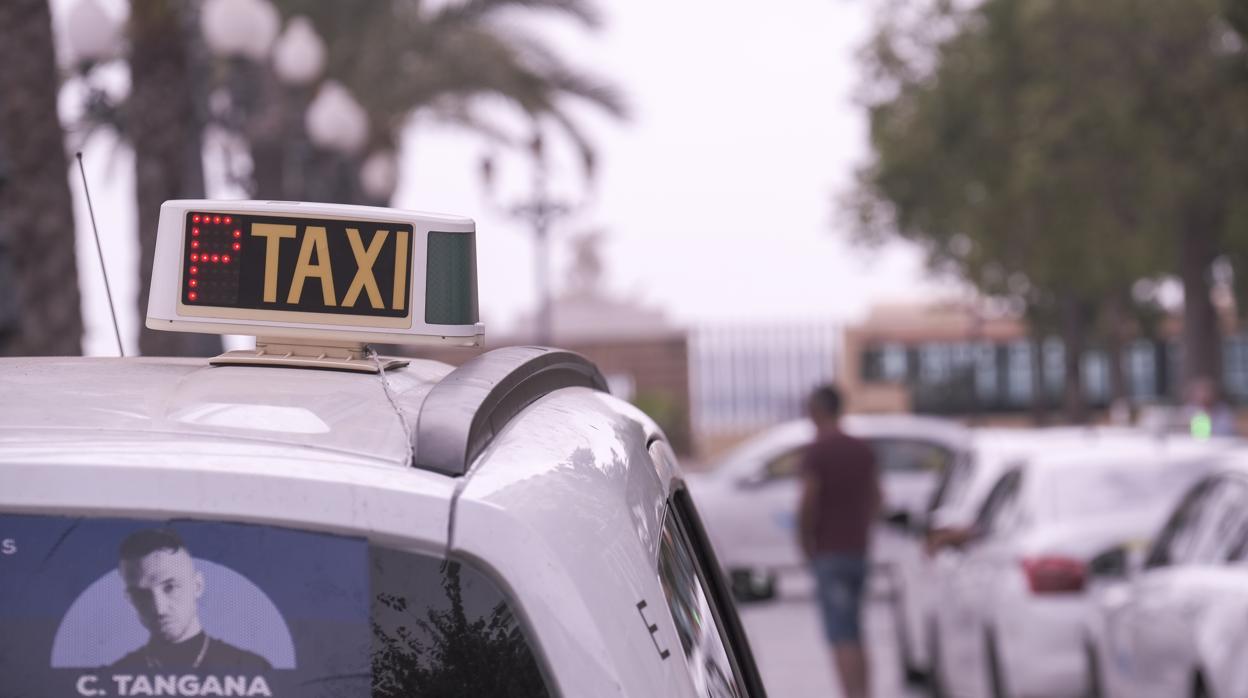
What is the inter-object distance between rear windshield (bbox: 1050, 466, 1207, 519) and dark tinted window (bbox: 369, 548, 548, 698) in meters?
8.25

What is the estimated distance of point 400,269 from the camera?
2357 millimetres

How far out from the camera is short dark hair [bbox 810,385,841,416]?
1020cm

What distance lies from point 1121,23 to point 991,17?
3340mm

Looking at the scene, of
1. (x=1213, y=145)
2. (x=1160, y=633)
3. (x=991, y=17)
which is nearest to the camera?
(x=1160, y=633)

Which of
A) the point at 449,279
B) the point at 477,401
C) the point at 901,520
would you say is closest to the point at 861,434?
the point at 901,520

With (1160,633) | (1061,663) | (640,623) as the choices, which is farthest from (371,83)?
(640,623)

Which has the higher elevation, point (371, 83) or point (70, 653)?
point (371, 83)

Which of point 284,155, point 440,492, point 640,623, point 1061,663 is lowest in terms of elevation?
point 1061,663

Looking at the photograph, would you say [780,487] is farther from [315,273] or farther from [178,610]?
[178,610]

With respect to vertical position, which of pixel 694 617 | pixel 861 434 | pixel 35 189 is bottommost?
pixel 861 434

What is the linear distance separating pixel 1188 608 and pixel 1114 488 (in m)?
3.00

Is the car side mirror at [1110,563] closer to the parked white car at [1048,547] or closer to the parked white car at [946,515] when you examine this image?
the parked white car at [1048,547]

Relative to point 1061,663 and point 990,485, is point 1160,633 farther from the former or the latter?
point 990,485

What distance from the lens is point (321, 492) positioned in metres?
1.87
